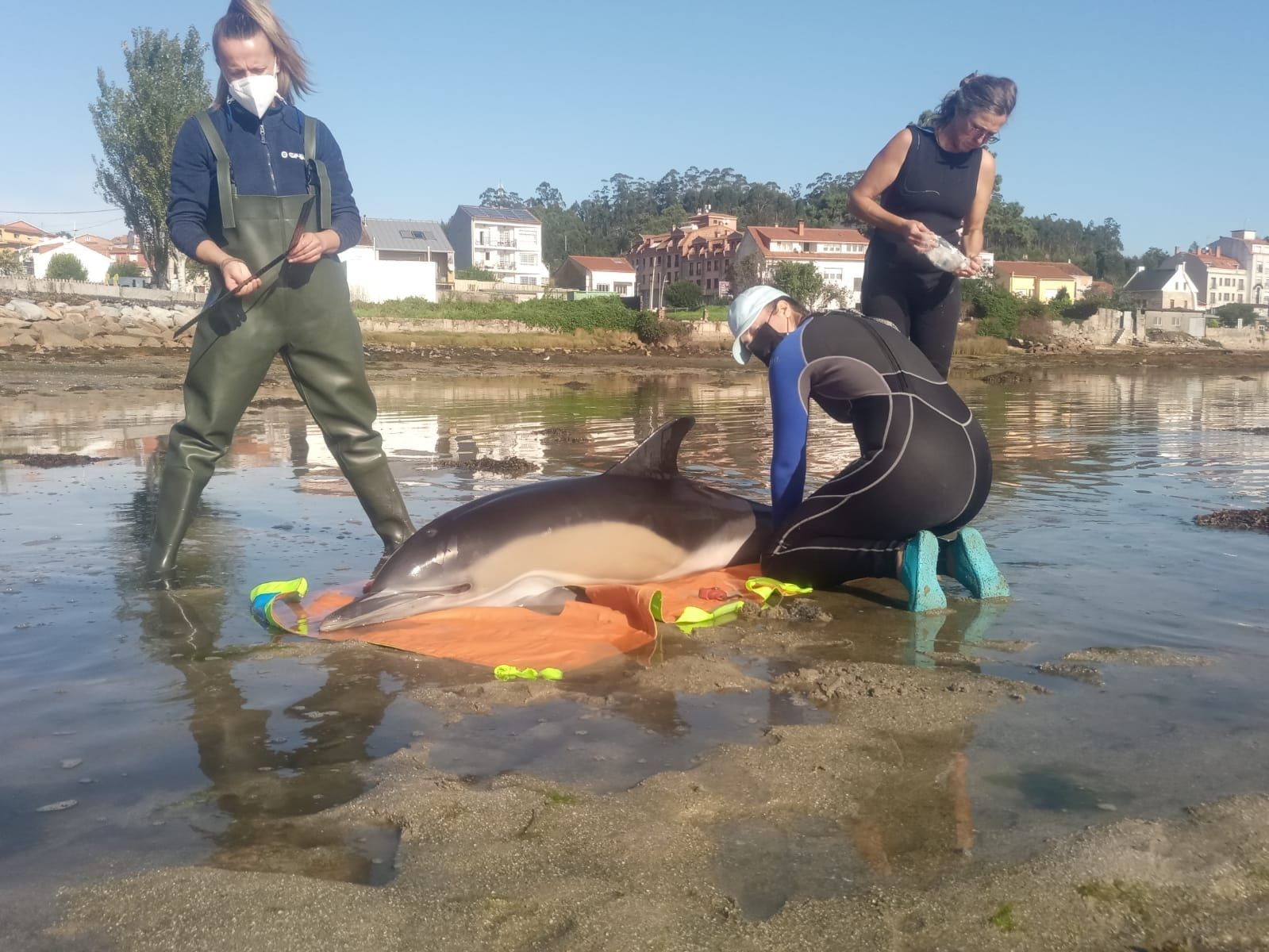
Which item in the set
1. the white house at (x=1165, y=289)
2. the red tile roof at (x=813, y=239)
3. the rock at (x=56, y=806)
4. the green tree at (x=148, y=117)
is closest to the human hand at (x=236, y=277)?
the rock at (x=56, y=806)

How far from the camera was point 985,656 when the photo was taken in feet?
12.5

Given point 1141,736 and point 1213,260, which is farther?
point 1213,260

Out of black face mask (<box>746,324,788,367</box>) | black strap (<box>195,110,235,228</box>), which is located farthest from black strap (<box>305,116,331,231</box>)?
black face mask (<box>746,324,788,367</box>)

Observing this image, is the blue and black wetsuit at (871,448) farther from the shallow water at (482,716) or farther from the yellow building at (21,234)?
the yellow building at (21,234)

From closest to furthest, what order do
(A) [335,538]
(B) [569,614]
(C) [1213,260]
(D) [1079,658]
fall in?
(D) [1079,658]
(B) [569,614]
(A) [335,538]
(C) [1213,260]

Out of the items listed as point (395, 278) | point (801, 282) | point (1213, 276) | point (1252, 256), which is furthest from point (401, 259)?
point (1252, 256)

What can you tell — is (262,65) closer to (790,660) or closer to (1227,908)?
(790,660)

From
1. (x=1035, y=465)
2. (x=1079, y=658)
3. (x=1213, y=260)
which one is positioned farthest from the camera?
(x=1213, y=260)

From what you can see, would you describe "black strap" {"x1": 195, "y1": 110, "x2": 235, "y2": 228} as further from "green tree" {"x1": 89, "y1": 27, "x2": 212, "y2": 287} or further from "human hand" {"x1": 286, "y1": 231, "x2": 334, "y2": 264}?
"green tree" {"x1": 89, "y1": 27, "x2": 212, "y2": 287}

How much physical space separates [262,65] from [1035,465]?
6.99 m

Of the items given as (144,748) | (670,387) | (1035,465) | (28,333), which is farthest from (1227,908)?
(28,333)

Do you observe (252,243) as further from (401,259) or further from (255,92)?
(401,259)

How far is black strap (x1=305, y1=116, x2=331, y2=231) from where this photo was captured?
195 inches

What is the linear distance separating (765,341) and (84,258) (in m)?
126
